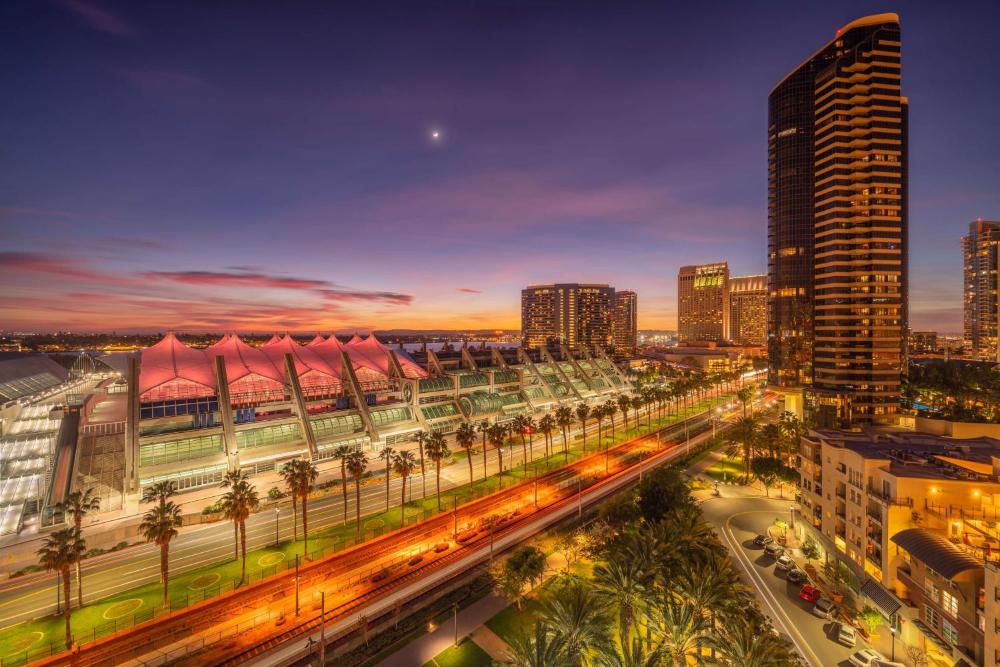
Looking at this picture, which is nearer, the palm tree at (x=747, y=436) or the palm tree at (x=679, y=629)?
the palm tree at (x=679, y=629)

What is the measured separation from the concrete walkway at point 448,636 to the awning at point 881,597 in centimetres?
3282

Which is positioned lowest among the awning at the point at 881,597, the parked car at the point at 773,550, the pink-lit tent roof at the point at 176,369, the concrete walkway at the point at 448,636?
the parked car at the point at 773,550

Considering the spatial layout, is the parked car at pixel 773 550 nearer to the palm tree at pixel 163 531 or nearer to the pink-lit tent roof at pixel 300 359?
the palm tree at pixel 163 531

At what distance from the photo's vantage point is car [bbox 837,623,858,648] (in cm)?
3688

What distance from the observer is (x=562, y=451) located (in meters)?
91.4

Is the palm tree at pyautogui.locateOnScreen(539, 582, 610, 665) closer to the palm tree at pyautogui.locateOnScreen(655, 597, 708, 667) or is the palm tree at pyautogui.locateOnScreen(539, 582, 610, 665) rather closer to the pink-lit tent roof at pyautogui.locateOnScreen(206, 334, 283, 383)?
the palm tree at pyautogui.locateOnScreen(655, 597, 708, 667)

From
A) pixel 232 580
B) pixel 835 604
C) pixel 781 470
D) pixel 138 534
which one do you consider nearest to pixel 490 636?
pixel 232 580

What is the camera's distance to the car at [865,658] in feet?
112

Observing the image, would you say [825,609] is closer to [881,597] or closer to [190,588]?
[881,597]

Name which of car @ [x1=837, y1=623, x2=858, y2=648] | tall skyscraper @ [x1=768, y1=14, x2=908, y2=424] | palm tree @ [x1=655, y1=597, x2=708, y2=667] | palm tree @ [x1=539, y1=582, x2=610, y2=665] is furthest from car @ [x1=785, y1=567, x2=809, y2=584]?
tall skyscraper @ [x1=768, y1=14, x2=908, y2=424]

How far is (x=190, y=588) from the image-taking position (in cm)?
4303

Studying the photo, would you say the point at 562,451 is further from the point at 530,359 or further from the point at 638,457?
the point at 530,359

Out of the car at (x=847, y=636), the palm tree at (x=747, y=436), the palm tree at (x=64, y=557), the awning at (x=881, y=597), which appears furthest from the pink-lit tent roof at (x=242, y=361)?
the awning at (x=881, y=597)

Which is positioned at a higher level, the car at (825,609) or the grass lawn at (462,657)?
the grass lawn at (462,657)
